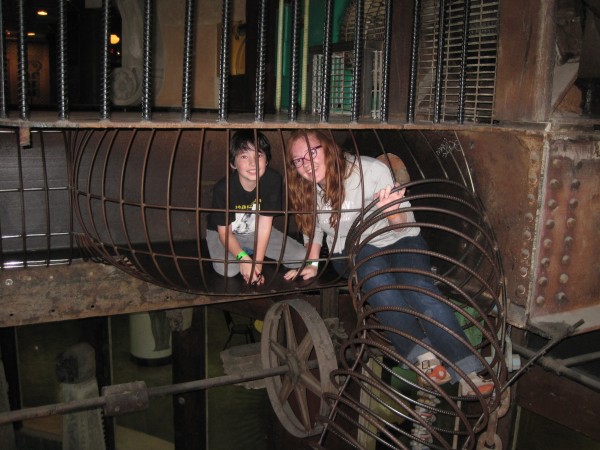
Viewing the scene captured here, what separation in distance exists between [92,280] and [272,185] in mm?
749

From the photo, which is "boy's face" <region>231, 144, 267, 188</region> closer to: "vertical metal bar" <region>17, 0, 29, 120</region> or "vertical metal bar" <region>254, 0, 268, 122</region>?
"vertical metal bar" <region>254, 0, 268, 122</region>

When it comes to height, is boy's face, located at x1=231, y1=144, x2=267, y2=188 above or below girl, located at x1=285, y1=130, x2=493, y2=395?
above

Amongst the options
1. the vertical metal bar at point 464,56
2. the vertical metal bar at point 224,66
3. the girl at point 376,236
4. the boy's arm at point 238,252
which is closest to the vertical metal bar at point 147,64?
the vertical metal bar at point 224,66

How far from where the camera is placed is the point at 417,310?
1902 mm

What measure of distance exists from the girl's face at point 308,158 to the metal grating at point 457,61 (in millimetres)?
423

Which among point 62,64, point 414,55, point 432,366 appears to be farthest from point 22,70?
point 432,366

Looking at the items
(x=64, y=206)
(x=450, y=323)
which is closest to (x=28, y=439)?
(x=64, y=206)

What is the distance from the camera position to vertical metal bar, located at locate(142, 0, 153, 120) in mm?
1547

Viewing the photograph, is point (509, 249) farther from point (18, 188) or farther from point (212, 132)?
point (18, 188)

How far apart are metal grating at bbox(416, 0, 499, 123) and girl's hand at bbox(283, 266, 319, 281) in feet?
2.28

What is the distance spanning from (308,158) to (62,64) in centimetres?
76

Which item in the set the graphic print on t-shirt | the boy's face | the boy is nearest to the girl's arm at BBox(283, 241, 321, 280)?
the boy

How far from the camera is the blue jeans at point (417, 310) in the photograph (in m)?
1.77

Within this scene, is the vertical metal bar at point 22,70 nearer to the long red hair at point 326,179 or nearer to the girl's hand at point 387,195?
the long red hair at point 326,179
